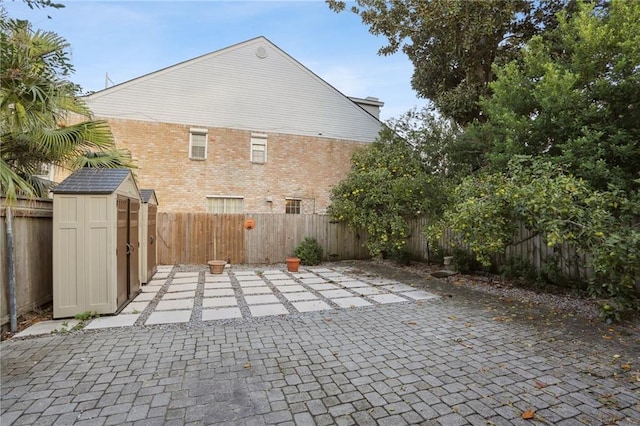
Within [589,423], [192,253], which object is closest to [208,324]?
[589,423]

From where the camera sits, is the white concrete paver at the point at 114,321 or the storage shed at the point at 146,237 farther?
the storage shed at the point at 146,237

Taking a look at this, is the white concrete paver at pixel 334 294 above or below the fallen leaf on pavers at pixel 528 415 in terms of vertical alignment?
below

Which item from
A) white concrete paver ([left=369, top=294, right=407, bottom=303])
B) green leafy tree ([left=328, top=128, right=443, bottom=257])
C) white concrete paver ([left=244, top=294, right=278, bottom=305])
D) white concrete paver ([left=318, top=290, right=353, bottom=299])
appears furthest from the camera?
green leafy tree ([left=328, top=128, right=443, bottom=257])

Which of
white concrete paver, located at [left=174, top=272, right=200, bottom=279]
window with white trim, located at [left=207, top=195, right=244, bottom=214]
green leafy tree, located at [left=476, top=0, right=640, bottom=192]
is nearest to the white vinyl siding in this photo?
window with white trim, located at [left=207, top=195, right=244, bottom=214]

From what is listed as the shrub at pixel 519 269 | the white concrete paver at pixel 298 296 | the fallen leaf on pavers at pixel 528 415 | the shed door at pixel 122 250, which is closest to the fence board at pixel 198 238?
the white concrete paver at pixel 298 296

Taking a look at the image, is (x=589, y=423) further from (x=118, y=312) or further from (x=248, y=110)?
(x=248, y=110)

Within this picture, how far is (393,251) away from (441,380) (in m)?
7.01

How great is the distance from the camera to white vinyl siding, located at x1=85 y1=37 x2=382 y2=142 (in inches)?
471

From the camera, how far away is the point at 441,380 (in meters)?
2.87

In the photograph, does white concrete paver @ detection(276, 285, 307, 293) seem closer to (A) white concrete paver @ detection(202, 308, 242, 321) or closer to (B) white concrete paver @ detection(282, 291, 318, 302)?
(B) white concrete paver @ detection(282, 291, 318, 302)

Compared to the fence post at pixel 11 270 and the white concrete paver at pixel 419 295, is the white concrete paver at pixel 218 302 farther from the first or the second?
the white concrete paver at pixel 419 295

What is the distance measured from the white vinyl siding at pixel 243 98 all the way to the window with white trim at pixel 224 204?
2.89m

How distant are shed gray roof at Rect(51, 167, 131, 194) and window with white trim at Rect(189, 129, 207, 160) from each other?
7657 mm

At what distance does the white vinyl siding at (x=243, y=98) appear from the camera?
39.2ft
